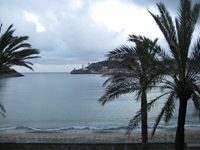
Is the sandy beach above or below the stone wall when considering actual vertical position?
below

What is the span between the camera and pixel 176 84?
1051cm

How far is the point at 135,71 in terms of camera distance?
42.7 ft

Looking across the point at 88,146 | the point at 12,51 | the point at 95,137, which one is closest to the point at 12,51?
the point at 12,51

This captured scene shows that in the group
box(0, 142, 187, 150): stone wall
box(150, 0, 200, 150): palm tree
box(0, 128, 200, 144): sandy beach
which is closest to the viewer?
box(150, 0, 200, 150): palm tree

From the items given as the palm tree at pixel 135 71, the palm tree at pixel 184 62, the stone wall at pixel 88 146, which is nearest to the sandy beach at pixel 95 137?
the stone wall at pixel 88 146

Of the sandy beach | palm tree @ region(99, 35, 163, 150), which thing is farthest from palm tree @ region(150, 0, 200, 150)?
the sandy beach

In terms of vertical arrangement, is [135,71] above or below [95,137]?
above

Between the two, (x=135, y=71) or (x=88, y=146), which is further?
(x=88, y=146)

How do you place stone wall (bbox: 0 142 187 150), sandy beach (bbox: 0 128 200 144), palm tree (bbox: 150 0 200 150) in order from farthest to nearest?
sandy beach (bbox: 0 128 200 144) → stone wall (bbox: 0 142 187 150) → palm tree (bbox: 150 0 200 150)

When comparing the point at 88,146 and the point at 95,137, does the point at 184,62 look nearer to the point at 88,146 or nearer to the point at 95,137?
the point at 88,146

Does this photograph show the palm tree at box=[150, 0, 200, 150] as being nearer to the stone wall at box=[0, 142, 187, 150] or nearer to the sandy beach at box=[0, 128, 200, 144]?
the stone wall at box=[0, 142, 187, 150]

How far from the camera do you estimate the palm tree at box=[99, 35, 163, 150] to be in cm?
1070

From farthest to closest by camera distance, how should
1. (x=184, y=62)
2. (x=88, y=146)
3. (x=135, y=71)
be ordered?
(x=88, y=146) → (x=135, y=71) → (x=184, y=62)

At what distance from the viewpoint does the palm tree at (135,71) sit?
421 inches
